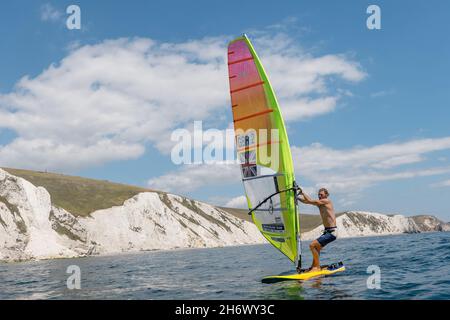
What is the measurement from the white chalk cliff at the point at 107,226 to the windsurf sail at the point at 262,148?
6328 centimetres

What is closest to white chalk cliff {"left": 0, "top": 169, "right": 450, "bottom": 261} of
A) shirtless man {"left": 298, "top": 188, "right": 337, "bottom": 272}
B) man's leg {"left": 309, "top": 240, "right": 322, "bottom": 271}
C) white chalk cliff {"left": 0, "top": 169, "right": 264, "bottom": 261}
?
white chalk cliff {"left": 0, "top": 169, "right": 264, "bottom": 261}

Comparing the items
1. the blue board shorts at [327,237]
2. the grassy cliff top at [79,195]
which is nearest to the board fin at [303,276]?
the blue board shorts at [327,237]

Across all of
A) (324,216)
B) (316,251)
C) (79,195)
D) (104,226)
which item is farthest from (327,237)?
(79,195)

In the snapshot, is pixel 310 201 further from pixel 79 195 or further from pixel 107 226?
pixel 79 195

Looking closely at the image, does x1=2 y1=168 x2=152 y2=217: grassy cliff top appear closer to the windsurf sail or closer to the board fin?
the windsurf sail

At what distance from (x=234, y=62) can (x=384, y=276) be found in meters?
10.7

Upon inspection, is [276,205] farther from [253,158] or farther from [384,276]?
[384,276]

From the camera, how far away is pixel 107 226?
97.1 m

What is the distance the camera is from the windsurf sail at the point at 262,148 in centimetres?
1684

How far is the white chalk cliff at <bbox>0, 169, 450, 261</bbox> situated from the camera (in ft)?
244

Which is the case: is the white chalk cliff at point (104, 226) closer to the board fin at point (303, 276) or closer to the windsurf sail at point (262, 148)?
the windsurf sail at point (262, 148)

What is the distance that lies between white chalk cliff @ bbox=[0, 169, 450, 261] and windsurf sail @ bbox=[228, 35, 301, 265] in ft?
208
